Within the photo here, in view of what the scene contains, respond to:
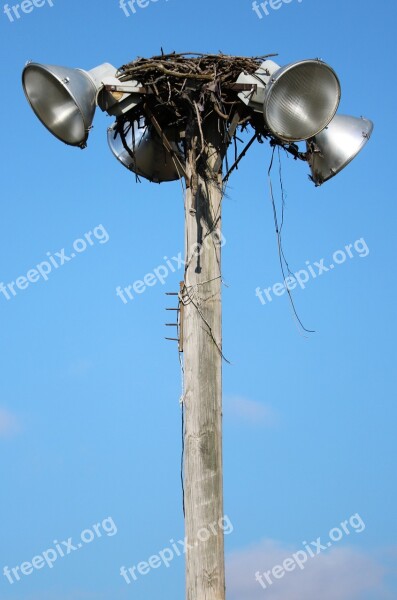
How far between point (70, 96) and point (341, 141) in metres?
2.10

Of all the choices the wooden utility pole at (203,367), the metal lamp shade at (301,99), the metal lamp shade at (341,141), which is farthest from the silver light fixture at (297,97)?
the metal lamp shade at (341,141)

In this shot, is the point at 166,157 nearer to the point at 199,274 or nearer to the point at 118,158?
the point at 118,158

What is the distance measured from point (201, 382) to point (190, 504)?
80 cm

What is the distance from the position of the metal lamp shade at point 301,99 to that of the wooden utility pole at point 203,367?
564 millimetres

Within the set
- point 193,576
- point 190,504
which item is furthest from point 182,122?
point 193,576

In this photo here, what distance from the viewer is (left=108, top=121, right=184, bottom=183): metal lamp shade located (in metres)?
7.97

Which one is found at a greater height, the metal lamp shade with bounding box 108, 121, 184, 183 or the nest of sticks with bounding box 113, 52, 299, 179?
the metal lamp shade with bounding box 108, 121, 184, 183

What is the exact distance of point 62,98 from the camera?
22.4ft

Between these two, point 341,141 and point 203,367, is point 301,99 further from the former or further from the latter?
point 203,367

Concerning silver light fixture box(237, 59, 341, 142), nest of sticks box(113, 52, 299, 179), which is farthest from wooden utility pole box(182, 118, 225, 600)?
silver light fixture box(237, 59, 341, 142)

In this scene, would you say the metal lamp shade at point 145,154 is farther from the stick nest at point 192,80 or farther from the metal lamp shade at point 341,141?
the metal lamp shade at point 341,141

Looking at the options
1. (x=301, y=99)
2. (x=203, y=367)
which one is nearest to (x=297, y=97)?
(x=301, y=99)

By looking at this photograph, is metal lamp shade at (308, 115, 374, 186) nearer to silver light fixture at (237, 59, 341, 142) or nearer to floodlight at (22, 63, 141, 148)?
silver light fixture at (237, 59, 341, 142)

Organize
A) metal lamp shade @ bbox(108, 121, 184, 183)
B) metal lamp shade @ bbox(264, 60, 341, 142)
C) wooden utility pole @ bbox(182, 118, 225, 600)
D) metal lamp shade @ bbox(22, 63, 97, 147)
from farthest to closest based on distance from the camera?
1. metal lamp shade @ bbox(108, 121, 184, 183)
2. metal lamp shade @ bbox(22, 63, 97, 147)
3. metal lamp shade @ bbox(264, 60, 341, 142)
4. wooden utility pole @ bbox(182, 118, 225, 600)
